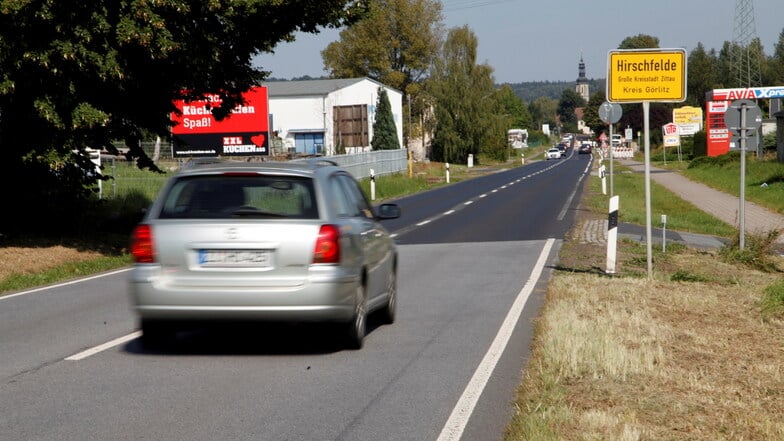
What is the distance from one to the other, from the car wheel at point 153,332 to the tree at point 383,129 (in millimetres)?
A: 70780

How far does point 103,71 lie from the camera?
16156mm

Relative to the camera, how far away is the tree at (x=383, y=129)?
262 feet

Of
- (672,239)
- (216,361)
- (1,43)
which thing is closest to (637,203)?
(672,239)

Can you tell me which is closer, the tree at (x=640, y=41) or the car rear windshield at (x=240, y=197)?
the car rear windshield at (x=240, y=197)

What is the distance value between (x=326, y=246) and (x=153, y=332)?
5.92ft

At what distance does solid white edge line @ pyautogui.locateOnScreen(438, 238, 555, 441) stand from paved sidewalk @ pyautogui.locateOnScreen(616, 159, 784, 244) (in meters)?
9.40

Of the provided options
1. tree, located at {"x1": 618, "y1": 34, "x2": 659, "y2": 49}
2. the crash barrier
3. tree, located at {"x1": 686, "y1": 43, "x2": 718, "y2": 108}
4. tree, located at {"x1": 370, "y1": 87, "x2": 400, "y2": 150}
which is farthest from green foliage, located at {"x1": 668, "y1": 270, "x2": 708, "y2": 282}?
tree, located at {"x1": 686, "y1": 43, "x2": 718, "y2": 108}

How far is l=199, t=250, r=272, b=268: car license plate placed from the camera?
8414 millimetres

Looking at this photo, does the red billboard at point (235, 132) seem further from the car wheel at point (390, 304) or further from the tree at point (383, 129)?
the tree at point (383, 129)

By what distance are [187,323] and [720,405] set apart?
4173 mm

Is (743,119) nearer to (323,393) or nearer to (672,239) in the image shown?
(672,239)

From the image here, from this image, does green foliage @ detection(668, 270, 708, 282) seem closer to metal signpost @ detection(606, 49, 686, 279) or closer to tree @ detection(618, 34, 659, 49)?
metal signpost @ detection(606, 49, 686, 279)

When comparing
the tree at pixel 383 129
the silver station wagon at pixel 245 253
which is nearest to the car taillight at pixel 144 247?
the silver station wagon at pixel 245 253

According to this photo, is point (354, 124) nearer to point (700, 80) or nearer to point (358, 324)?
point (358, 324)
